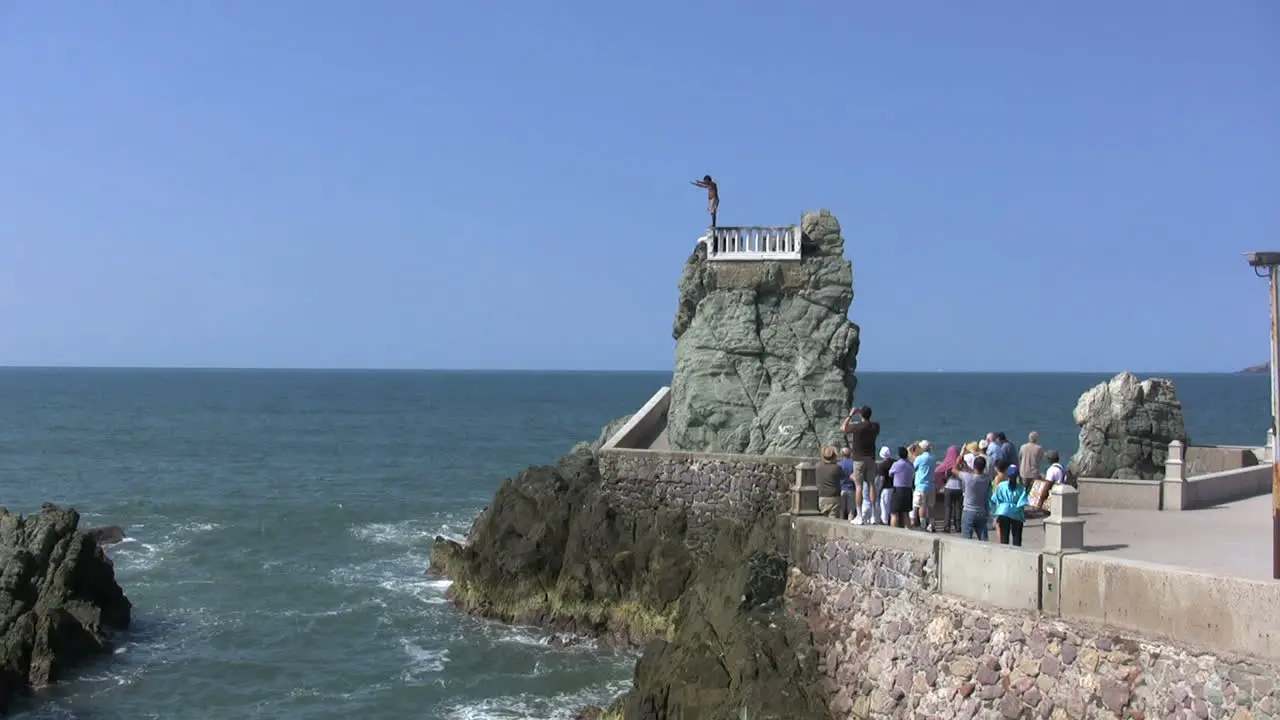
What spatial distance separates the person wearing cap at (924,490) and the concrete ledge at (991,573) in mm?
1406

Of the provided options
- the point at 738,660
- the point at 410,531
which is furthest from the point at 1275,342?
the point at 410,531

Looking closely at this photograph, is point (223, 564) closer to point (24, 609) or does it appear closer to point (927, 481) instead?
point (24, 609)

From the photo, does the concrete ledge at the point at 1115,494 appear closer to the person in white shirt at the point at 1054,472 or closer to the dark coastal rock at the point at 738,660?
the person in white shirt at the point at 1054,472

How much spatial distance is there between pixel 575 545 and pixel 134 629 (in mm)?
9332

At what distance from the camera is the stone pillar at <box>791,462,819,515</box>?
50.8 feet

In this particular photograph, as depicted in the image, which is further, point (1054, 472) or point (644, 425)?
point (644, 425)

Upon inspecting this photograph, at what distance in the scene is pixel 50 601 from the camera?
21.8 m

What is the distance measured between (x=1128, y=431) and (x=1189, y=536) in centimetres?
1287

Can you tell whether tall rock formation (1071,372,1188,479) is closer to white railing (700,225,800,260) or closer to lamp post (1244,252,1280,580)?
white railing (700,225,800,260)

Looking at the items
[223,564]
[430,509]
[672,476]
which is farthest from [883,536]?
[430,509]

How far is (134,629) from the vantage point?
24.1 metres

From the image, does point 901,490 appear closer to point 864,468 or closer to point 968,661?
point 864,468

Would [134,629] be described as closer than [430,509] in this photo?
Yes

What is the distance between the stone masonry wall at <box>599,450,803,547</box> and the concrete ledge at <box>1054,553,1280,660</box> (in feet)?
29.1
